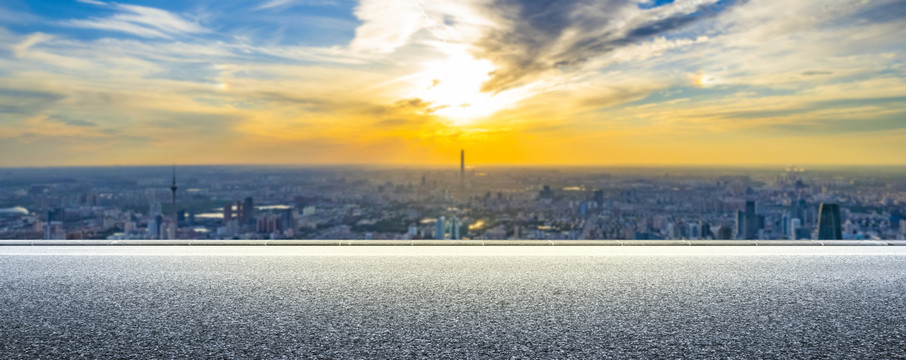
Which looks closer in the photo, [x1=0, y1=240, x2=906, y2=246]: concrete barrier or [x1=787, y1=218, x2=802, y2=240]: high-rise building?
[x1=0, y1=240, x2=906, y2=246]: concrete barrier

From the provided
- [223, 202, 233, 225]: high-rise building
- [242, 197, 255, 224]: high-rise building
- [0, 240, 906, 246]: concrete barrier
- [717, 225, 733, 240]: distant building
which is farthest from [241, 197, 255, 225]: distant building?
[717, 225, 733, 240]: distant building

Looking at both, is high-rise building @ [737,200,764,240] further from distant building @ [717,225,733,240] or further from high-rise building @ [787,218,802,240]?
distant building @ [717,225,733,240]

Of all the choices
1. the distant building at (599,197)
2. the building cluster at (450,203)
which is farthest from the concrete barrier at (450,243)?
the distant building at (599,197)

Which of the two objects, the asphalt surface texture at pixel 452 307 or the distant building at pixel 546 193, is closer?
the asphalt surface texture at pixel 452 307

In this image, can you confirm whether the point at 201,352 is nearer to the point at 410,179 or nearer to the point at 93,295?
the point at 93,295

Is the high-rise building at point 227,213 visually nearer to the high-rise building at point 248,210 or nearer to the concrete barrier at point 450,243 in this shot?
the high-rise building at point 248,210

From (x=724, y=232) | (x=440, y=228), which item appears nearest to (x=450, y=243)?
(x=440, y=228)

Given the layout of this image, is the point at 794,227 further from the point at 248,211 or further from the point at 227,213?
the point at 227,213

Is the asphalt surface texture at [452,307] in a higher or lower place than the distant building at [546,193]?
lower
